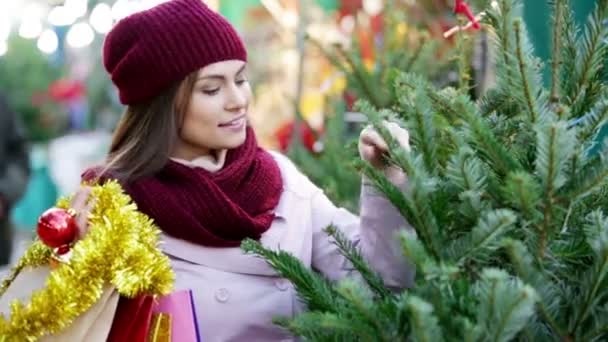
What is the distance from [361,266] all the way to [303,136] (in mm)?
3428

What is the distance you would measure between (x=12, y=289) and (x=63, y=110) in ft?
34.2

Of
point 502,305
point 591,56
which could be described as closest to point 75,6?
point 591,56

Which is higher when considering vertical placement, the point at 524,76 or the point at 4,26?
the point at 524,76

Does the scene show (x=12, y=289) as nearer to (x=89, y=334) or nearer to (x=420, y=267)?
(x=89, y=334)

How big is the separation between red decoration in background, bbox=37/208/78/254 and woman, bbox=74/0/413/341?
333 mm

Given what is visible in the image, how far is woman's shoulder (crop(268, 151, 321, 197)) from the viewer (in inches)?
112

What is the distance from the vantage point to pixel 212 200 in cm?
266

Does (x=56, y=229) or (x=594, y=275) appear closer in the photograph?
(x=594, y=275)

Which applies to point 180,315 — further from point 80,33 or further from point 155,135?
point 80,33

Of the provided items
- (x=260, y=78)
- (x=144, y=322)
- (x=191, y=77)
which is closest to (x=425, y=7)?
(x=260, y=78)

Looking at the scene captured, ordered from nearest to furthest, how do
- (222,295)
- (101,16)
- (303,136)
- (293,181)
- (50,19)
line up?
(222,295), (293,181), (50,19), (101,16), (303,136)

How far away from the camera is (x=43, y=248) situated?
7.84ft

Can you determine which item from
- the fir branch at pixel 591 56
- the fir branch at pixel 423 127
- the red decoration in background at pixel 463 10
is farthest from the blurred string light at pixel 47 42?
the fir branch at pixel 591 56

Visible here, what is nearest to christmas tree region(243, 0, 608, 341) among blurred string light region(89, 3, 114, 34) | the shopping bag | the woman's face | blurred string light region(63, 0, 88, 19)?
the shopping bag
